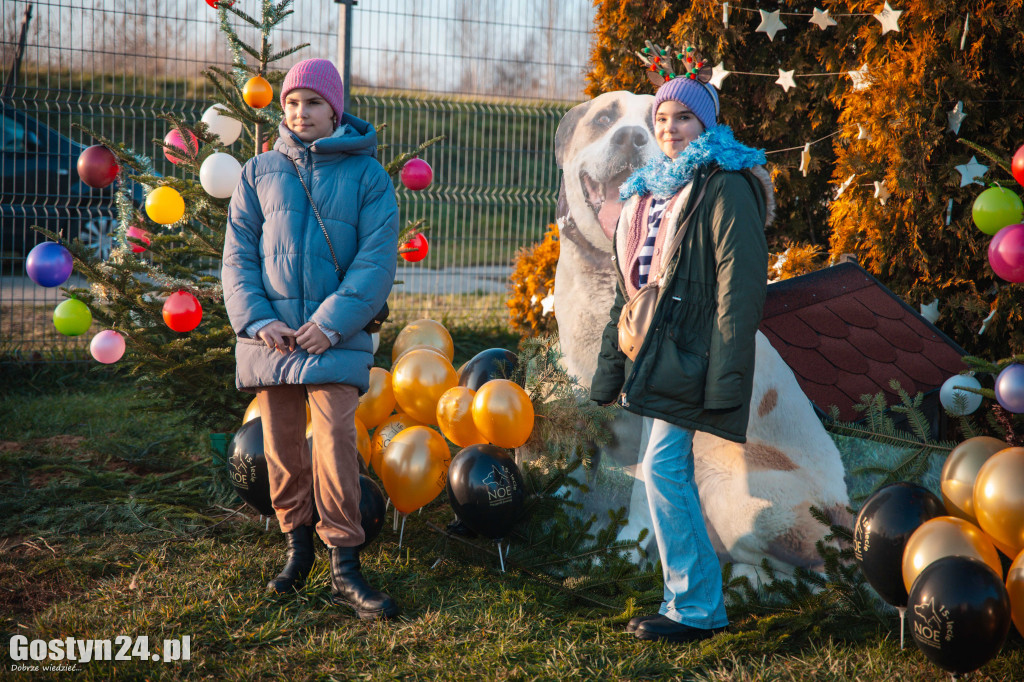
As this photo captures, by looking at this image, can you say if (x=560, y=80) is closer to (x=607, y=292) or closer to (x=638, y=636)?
(x=607, y=292)

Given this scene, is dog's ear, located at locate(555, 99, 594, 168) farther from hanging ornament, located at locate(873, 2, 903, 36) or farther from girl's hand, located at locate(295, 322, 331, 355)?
hanging ornament, located at locate(873, 2, 903, 36)

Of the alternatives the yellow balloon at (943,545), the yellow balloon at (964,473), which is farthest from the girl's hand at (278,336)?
the yellow balloon at (964,473)

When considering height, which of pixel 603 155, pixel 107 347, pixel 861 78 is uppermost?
pixel 861 78

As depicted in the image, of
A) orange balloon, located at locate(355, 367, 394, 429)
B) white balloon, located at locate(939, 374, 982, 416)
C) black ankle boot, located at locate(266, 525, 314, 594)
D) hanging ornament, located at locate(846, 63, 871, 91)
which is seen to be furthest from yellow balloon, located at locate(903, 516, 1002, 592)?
hanging ornament, located at locate(846, 63, 871, 91)

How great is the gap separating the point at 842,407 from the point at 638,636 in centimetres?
142

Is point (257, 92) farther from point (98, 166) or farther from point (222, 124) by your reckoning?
point (98, 166)

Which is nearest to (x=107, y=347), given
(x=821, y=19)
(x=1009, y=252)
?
(x=1009, y=252)

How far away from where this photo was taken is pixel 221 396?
4.57 m

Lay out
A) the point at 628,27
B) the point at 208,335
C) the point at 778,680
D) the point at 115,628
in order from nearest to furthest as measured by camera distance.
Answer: the point at 778,680, the point at 115,628, the point at 208,335, the point at 628,27

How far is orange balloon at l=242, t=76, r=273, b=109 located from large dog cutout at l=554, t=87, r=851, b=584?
1.44m

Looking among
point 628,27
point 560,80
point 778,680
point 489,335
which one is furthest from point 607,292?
point 560,80

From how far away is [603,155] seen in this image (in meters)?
3.84

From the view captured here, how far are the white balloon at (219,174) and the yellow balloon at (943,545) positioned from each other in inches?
127

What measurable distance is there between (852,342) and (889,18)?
1812 mm
